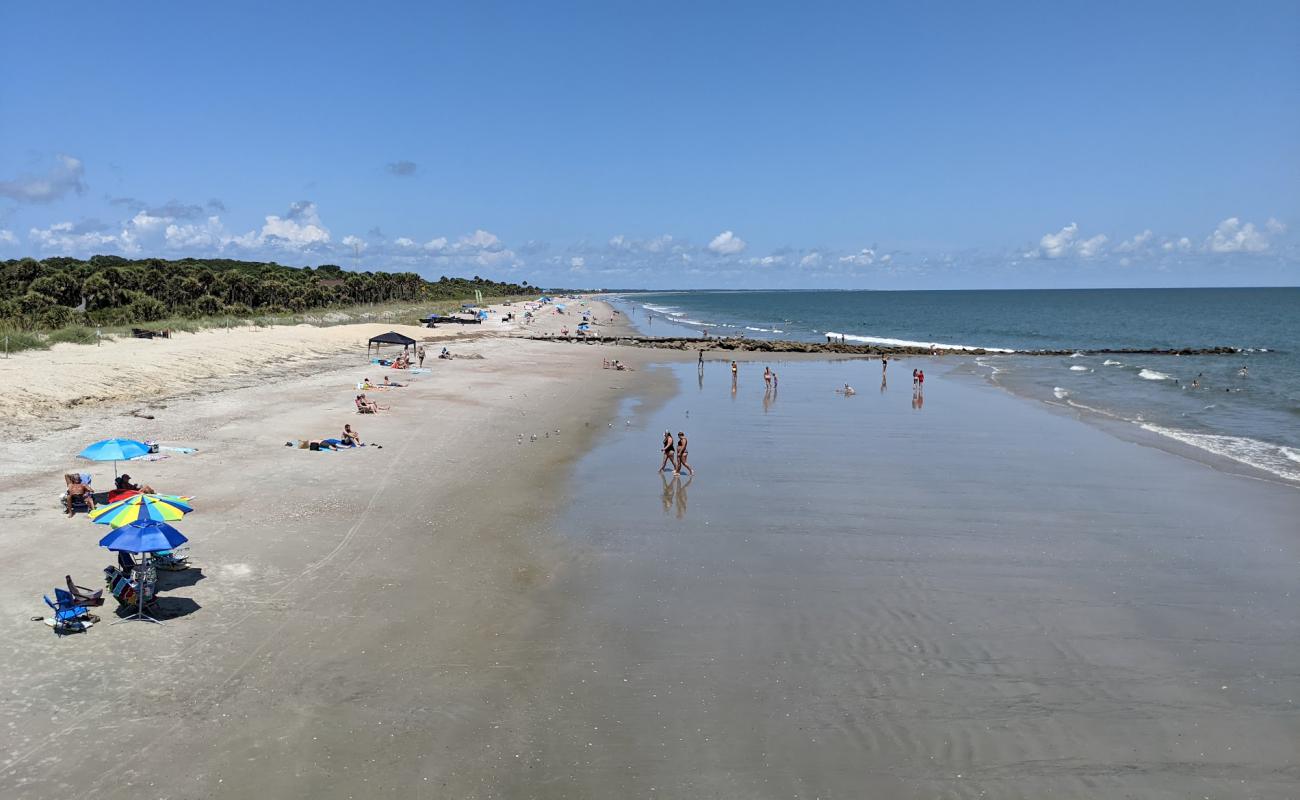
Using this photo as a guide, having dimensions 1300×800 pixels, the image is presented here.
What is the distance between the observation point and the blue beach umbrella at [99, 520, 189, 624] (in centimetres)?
1093

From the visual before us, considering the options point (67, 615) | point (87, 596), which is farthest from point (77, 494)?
point (67, 615)

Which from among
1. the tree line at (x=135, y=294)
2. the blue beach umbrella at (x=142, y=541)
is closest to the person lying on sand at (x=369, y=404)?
the blue beach umbrella at (x=142, y=541)

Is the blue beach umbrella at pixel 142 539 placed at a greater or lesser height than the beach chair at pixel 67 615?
greater

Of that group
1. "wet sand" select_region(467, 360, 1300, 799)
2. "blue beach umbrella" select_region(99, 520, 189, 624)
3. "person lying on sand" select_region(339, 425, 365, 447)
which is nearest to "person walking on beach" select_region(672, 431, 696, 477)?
"wet sand" select_region(467, 360, 1300, 799)

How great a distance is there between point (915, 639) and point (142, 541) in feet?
36.0

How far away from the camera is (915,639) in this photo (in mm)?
11516

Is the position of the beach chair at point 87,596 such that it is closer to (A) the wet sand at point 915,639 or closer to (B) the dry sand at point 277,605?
(B) the dry sand at point 277,605

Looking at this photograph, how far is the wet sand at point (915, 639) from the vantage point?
8.54 m

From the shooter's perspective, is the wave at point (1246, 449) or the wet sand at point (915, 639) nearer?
the wet sand at point (915, 639)

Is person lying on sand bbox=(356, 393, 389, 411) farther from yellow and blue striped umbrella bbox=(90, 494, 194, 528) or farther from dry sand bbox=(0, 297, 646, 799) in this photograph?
yellow and blue striped umbrella bbox=(90, 494, 194, 528)

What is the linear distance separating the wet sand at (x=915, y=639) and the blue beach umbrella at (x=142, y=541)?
515cm

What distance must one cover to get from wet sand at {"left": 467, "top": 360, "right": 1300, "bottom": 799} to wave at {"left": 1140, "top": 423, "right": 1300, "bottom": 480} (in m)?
2.92

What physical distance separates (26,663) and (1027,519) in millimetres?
17863

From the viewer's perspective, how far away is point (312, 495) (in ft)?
59.0
